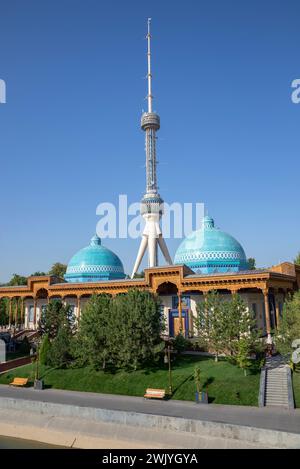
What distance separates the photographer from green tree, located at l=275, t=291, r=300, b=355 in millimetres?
26281

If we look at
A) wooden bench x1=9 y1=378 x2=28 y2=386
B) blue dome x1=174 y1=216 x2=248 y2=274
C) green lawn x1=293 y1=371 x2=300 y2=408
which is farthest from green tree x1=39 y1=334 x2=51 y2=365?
green lawn x1=293 y1=371 x2=300 y2=408

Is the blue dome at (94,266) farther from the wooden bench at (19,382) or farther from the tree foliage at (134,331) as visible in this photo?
the wooden bench at (19,382)

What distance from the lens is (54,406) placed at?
23.9 meters

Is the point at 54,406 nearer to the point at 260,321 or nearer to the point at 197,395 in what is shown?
the point at 197,395

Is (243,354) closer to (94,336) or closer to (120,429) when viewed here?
(120,429)

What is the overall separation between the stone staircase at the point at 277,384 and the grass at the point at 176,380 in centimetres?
69

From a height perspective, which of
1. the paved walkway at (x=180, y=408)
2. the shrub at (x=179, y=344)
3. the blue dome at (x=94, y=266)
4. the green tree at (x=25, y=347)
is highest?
the blue dome at (x=94, y=266)

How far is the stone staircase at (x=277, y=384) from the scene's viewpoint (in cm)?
2279

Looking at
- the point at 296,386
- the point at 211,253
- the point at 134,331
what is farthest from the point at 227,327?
the point at 211,253

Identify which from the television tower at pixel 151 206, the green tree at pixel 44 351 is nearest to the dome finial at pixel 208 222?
the television tower at pixel 151 206

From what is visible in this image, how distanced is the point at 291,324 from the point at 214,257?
15.0 m

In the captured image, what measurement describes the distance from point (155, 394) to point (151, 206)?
34135 millimetres
